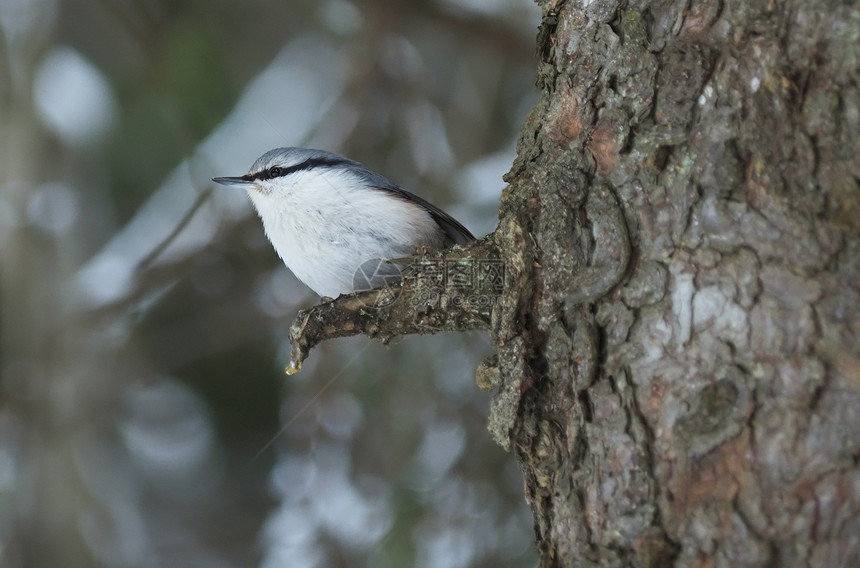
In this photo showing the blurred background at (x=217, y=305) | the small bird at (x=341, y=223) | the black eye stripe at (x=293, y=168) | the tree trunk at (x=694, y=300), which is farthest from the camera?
the blurred background at (x=217, y=305)

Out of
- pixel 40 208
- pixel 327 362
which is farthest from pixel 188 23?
pixel 327 362

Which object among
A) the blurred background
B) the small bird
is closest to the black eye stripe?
the small bird

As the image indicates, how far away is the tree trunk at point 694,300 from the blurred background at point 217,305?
1890 mm

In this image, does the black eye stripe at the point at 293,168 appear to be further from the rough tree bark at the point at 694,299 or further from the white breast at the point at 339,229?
the rough tree bark at the point at 694,299

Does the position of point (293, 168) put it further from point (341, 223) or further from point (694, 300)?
point (694, 300)

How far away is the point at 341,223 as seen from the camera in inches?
104

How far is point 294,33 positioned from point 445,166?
3.74 feet

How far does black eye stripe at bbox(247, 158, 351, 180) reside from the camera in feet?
9.63

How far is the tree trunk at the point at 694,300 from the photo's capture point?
4.30ft

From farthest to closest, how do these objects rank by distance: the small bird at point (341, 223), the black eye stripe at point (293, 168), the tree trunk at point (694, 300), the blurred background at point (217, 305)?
the blurred background at point (217, 305), the black eye stripe at point (293, 168), the small bird at point (341, 223), the tree trunk at point (694, 300)

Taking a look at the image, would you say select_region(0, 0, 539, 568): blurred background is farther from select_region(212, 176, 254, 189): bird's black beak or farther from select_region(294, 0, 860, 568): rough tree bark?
select_region(294, 0, 860, 568): rough tree bark

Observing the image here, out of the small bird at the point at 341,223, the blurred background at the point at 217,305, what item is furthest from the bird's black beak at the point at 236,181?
the blurred background at the point at 217,305

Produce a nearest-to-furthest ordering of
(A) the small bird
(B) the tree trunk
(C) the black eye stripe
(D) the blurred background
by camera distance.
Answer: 1. (B) the tree trunk
2. (A) the small bird
3. (C) the black eye stripe
4. (D) the blurred background

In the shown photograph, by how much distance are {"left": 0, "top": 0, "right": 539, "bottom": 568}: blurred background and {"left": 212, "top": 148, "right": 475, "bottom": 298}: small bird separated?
2.16 feet
